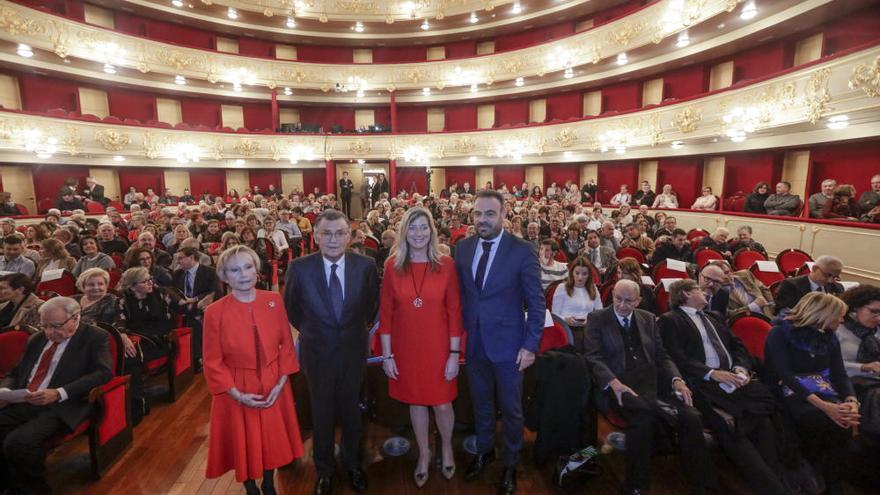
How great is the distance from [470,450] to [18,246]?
543 centimetres

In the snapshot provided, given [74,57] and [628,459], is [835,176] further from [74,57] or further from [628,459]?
[74,57]

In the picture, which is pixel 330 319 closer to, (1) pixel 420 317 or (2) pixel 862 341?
(1) pixel 420 317

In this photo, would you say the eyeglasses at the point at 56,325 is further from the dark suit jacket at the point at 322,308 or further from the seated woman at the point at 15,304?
the dark suit jacket at the point at 322,308

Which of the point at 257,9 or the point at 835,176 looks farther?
the point at 257,9

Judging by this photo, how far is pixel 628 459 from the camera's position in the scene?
8.10 ft

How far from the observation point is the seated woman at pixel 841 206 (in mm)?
7016

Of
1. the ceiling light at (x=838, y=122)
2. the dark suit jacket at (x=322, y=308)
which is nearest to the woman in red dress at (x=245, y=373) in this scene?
the dark suit jacket at (x=322, y=308)

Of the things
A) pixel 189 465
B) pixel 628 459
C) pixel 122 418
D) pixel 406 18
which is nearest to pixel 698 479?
pixel 628 459

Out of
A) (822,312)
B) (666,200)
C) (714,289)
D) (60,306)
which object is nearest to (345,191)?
(666,200)

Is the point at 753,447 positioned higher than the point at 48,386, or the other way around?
the point at 48,386

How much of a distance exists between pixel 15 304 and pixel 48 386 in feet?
4.26

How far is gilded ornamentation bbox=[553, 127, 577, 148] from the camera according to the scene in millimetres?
14523

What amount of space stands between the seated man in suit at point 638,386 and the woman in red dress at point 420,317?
3.40ft

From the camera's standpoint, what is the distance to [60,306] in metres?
2.48
